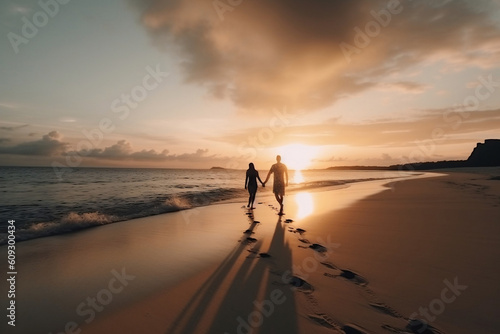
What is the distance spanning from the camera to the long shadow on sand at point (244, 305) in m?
3.19

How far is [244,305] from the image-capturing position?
3703 mm

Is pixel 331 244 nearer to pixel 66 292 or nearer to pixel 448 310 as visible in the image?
pixel 448 310

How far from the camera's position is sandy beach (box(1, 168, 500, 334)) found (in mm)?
3316

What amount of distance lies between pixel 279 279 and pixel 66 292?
402cm

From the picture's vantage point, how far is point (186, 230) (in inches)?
361

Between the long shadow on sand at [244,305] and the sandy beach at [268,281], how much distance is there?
0.7 inches

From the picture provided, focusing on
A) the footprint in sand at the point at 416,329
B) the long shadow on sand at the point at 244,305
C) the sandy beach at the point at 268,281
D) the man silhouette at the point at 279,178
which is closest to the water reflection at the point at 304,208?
the man silhouette at the point at 279,178

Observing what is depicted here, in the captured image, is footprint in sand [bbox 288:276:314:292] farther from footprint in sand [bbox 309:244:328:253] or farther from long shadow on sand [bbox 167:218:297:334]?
footprint in sand [bbox 309:244:328:253]

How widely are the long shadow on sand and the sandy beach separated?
0.06 ft

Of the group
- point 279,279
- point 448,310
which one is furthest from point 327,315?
point 448,310

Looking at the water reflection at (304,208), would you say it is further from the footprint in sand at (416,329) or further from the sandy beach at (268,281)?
the footprint in sand at (416,329)

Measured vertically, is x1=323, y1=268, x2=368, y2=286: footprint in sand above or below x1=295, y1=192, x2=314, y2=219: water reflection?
above

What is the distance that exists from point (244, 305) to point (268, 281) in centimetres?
94

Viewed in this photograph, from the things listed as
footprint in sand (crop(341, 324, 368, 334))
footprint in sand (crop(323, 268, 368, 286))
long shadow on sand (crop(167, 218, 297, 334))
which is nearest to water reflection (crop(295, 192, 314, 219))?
footprint in sand (crop(323, 268, 368, 286))
